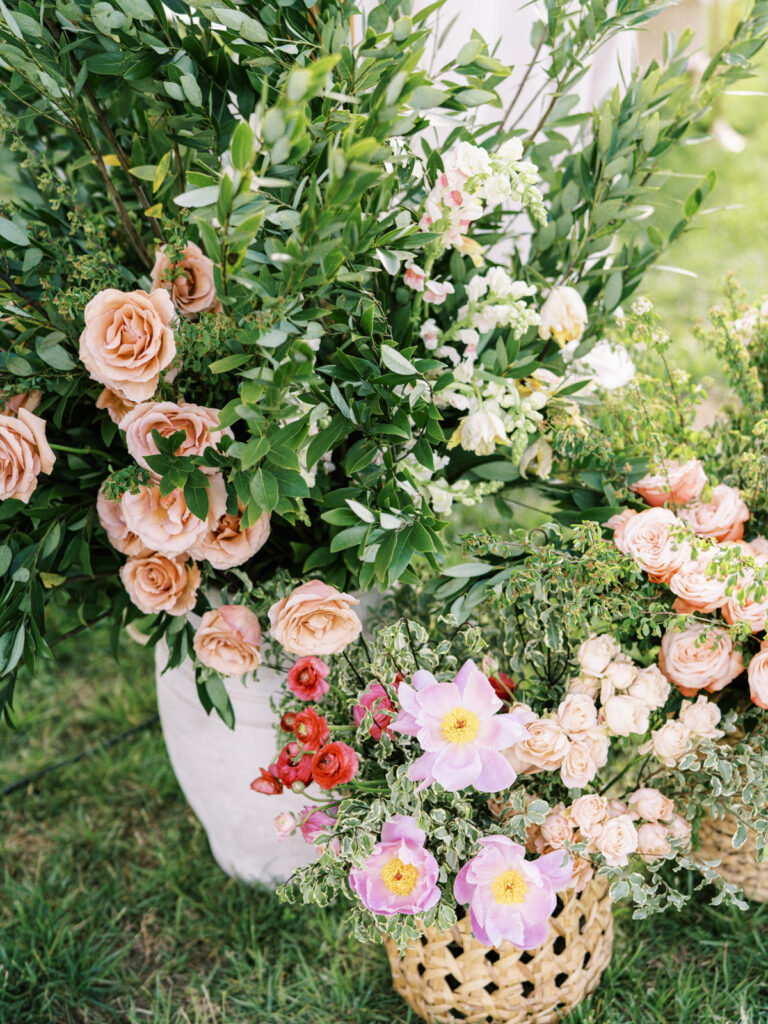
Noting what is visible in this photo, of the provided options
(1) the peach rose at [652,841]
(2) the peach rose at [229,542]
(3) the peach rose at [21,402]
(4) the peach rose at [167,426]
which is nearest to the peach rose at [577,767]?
(1) the peach rose at [652,841]

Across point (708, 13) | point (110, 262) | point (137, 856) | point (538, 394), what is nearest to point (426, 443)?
point (538, 394)

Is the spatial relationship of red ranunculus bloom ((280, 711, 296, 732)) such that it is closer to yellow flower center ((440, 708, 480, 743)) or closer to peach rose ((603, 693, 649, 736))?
yellow flower center ((440, 708, 480, 743))

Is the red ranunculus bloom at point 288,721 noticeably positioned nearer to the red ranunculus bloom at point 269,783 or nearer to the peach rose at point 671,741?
the red ranunculus bloom at point 269,783

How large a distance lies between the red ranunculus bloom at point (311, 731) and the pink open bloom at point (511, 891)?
0.22m

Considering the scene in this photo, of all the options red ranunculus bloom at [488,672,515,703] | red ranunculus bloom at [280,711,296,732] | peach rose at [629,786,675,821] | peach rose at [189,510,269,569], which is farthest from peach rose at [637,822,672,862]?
peach rose at [189,510,269,569]

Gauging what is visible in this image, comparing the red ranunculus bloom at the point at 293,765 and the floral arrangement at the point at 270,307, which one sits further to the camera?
the red ranunculus bloom at the point at 293,765

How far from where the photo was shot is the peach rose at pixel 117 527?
115cm

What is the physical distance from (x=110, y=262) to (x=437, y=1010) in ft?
3.50

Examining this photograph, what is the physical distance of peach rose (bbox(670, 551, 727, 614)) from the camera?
1.10 meters

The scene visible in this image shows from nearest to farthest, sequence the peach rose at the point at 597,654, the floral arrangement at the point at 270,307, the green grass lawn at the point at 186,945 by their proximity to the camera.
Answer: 1. the floral arrangement at the point at 270,307
2. the peach rose at the point at 597,654
3. the green grass lawn at the point at 186,945

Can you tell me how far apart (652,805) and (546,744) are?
0.17 m

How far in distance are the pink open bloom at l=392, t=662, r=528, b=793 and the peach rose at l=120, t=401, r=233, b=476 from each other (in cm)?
35

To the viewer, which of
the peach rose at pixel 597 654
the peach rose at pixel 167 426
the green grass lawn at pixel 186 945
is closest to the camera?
the peach rose at pixel 167 426

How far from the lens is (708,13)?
457 centimetres
